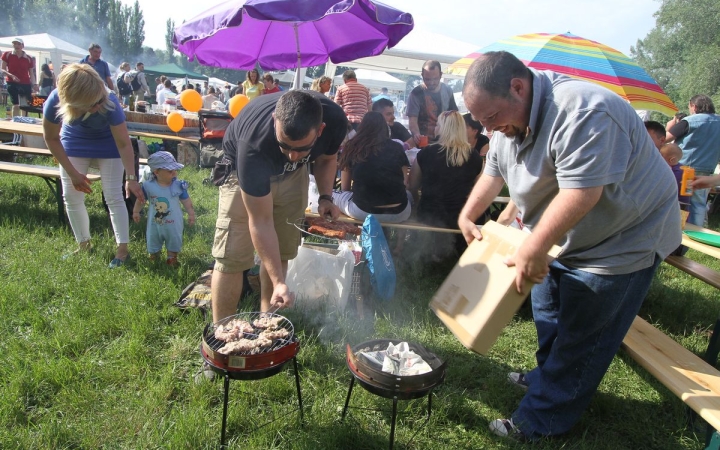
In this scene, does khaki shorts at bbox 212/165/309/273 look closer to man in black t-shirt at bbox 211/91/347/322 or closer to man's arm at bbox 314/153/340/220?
man in black t-shirt at bbox 211/91/347/322

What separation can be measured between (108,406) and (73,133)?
2.88 meters

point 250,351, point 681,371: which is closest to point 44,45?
point 250,351

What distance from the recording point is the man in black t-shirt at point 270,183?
2414mm

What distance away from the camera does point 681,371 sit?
2629 mm

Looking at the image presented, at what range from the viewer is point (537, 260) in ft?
6.51

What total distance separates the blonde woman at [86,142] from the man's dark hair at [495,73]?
350 cm

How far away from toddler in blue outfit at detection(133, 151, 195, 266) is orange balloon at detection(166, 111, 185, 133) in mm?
5659

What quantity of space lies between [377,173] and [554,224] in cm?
304

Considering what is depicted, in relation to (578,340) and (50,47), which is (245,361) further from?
(50,47)

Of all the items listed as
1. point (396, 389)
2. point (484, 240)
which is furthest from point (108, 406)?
point (484, 240)

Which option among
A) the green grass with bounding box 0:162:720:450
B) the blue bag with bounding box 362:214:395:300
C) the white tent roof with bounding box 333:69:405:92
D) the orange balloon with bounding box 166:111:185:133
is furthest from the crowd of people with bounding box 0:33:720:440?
the white tent roof with bounding box 333:69:405:92

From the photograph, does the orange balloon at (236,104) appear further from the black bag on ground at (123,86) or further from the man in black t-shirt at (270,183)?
the black bag on ground at (123,86)

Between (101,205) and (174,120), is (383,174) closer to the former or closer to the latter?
(101,205)

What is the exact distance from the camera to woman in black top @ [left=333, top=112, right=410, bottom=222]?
4859mm
